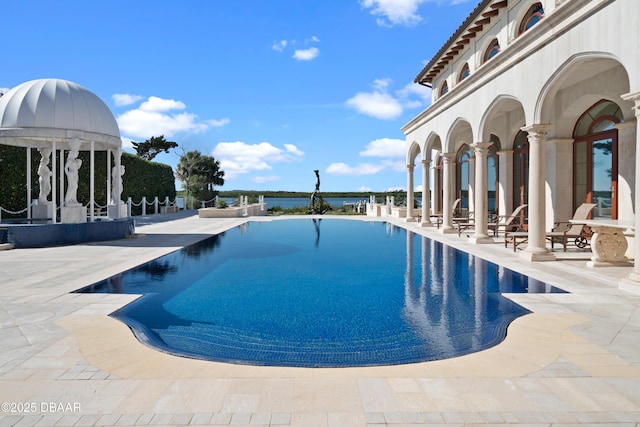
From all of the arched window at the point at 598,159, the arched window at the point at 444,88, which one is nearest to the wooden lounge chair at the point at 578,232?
the arched window at the point at 598,159

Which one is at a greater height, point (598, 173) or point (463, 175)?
point (463, 175)

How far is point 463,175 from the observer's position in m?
23.0

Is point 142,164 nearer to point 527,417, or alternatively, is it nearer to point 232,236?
point 232,236

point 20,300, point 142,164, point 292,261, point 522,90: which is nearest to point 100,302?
point 20,300

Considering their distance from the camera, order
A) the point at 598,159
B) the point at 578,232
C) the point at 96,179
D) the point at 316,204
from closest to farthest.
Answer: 1. the point at 578,232
2. the point at 598,159
3. the point at 96,179
4. the point at 316,204

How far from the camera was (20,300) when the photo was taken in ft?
21.8

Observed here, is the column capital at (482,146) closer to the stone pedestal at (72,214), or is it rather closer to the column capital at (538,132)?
the column capital at (538,132)

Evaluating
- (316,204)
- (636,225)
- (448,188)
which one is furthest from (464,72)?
(316,204)

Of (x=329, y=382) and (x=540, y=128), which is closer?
(x=329, y=382)

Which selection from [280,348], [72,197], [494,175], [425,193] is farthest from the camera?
[425,193]

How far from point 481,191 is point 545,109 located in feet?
12.2

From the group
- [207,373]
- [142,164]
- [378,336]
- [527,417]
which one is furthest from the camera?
[142,164]

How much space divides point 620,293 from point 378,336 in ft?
15.5

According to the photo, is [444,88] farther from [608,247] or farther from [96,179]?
[96,179]
